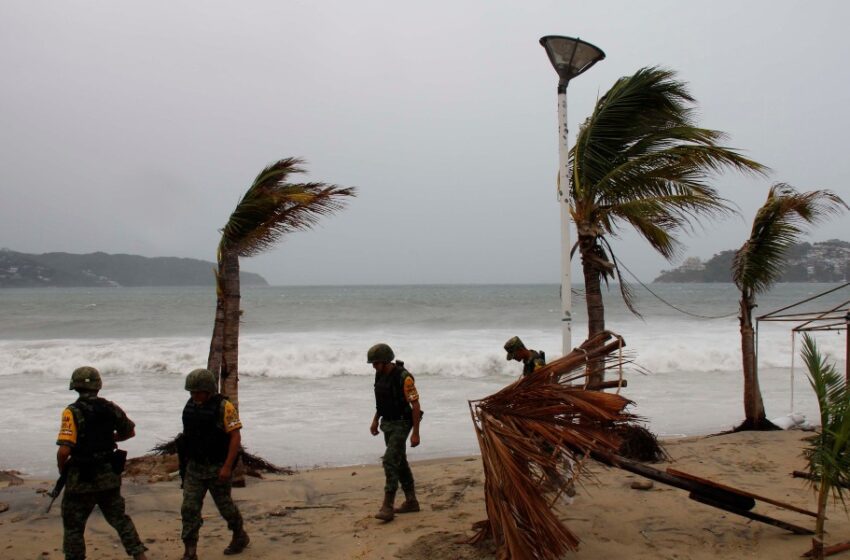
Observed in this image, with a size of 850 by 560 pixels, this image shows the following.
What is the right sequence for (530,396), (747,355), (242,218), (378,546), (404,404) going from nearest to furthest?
(530,396) < (378,546) < (404,404) < (242,218) < (747,355)

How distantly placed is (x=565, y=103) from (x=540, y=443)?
3.59m

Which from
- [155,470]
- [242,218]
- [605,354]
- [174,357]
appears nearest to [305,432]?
[155,470]

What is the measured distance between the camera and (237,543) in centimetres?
549

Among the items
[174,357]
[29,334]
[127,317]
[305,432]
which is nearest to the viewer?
[305,432]

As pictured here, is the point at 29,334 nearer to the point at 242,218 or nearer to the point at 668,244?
the point at 242,218

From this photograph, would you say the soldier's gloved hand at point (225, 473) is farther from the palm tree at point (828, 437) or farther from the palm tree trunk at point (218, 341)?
the palm tree at point (828, 437)

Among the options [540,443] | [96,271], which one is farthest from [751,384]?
[96,271]

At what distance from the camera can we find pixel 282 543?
5.77 m

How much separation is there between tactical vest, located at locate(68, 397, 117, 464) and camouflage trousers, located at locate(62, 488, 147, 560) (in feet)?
1.00

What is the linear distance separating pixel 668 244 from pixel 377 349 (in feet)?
13.5

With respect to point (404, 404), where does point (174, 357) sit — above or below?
below

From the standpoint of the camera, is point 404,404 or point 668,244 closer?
point 404,404

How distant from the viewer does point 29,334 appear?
110 feet

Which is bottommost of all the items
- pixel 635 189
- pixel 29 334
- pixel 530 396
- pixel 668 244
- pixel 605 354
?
pixel 29 334
